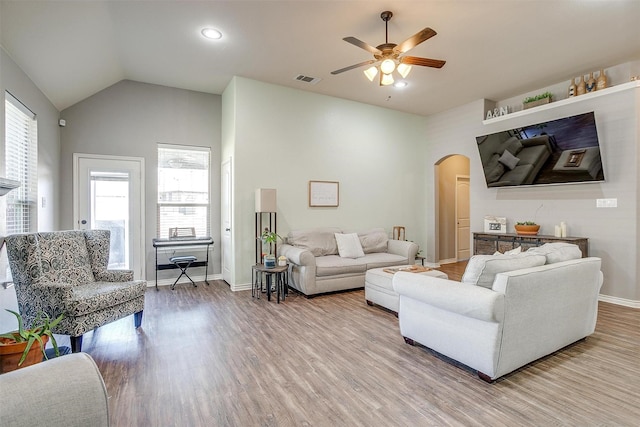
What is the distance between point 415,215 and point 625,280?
346cm

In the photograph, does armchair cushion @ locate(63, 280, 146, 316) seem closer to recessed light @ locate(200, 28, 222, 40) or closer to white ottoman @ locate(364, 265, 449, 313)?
white ottoman @ locate(364, 265, 449, 313)

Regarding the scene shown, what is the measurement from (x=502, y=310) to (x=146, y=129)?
557 centimetres

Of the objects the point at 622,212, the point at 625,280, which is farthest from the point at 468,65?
the point at 625,280

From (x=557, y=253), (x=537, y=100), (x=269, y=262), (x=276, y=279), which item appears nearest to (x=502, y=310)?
(x=557, y=253)

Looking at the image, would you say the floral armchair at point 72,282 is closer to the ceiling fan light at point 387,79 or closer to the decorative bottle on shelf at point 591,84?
the ceiling fan light at point 387,79

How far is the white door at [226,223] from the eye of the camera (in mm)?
5180

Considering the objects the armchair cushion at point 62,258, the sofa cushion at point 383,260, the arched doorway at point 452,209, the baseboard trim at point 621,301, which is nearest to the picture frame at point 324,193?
the sofa cushion at point 383,260

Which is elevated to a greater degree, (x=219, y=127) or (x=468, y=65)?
(x=468, y=65)

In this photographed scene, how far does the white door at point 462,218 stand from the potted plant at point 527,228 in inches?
101

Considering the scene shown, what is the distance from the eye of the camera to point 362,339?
3.15 m

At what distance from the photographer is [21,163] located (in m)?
3.48

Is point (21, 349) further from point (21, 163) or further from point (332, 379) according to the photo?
point (21, 163)

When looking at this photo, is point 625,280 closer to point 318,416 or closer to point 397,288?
point 397,288

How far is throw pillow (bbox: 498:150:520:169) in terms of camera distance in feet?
17.3
